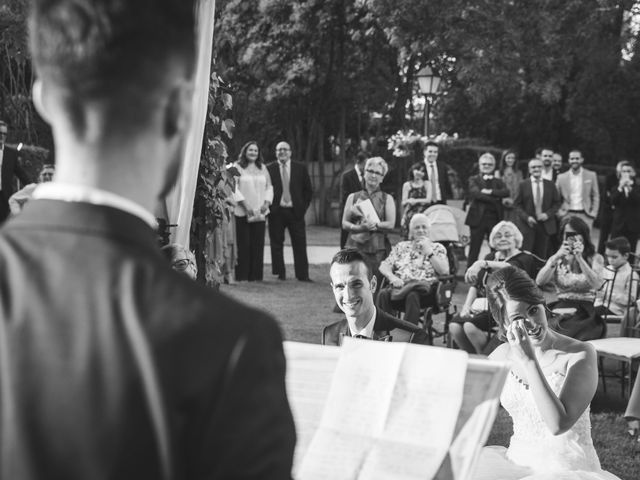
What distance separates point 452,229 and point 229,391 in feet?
34.1

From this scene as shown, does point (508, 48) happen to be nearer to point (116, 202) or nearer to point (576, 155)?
point (576, 155)

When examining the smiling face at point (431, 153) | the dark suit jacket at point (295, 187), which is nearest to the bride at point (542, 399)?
the smiling face at point (431, 153)

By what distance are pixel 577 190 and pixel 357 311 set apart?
10099 mm

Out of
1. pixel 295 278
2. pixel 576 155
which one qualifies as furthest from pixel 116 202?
pixel 576 155

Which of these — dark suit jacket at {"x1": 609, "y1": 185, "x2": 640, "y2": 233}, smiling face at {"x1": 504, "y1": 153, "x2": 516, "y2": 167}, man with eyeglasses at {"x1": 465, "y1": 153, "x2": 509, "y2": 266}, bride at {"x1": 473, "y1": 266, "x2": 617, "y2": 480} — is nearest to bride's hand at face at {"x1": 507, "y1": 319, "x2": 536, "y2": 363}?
bride at {"x1": 473, "y1": 266, "x2": 617, "y2": 480}

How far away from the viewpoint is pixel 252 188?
42.0 ft

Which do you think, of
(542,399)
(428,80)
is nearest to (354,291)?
(542,399)

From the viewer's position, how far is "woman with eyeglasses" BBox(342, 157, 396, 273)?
10.2 metres

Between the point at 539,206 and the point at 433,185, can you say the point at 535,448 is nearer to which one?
the point at 433,185

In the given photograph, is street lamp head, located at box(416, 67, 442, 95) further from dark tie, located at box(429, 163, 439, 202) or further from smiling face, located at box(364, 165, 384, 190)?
smiling face, located at box(364, 165, 384, 190)

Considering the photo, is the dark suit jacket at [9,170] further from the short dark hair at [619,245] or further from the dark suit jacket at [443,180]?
the short dark hair at [619,245]

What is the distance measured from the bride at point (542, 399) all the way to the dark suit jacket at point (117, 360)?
2.70 meters

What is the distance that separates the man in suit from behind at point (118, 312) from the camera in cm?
107

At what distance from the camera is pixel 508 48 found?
21.2 metres
